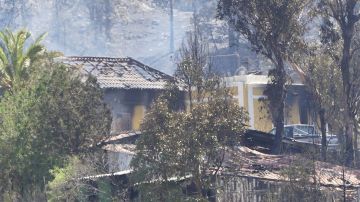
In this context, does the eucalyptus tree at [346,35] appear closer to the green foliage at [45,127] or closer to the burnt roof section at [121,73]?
the green foliage at [45,127]

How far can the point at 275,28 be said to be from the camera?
35.3 metres

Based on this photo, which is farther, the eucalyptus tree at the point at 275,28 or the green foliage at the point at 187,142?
the eucalyptus tree at the point at 275,28

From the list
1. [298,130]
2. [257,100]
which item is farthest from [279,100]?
[257,100]

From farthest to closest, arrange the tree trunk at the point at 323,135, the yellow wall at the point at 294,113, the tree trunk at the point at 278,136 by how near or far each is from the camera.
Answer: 1. the yellow wall at the point at 294,113
2. the tree trunk at the point at 278,136
3. the tree trunk at the point at 323,135

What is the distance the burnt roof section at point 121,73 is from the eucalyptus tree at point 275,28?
1179cm

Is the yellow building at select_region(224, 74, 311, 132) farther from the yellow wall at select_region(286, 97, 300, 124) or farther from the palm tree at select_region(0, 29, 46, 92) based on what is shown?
the palm tree at select_region(0, 29, 46, 92)

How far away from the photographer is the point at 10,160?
29.2 meters

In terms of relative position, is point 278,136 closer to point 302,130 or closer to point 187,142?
point 187,142

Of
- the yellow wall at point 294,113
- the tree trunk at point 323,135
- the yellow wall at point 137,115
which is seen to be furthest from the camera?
the yellow wall at point 294,113

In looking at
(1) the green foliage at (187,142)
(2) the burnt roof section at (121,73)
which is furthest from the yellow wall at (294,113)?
(1) the green foliage at (187,142)

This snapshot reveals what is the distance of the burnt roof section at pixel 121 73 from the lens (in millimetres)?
47569

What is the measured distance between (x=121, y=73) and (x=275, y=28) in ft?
48.9

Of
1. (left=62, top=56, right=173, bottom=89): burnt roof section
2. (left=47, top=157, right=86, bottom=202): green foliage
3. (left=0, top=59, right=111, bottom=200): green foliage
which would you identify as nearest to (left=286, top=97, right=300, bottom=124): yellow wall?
(left=62, top=56, right=173, bottom=89): burnt roof section

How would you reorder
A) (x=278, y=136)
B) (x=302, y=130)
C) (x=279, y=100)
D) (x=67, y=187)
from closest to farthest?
(x=67, y=187), (x=278, y=136), (x=279, y=100), (x=302, y=130)
